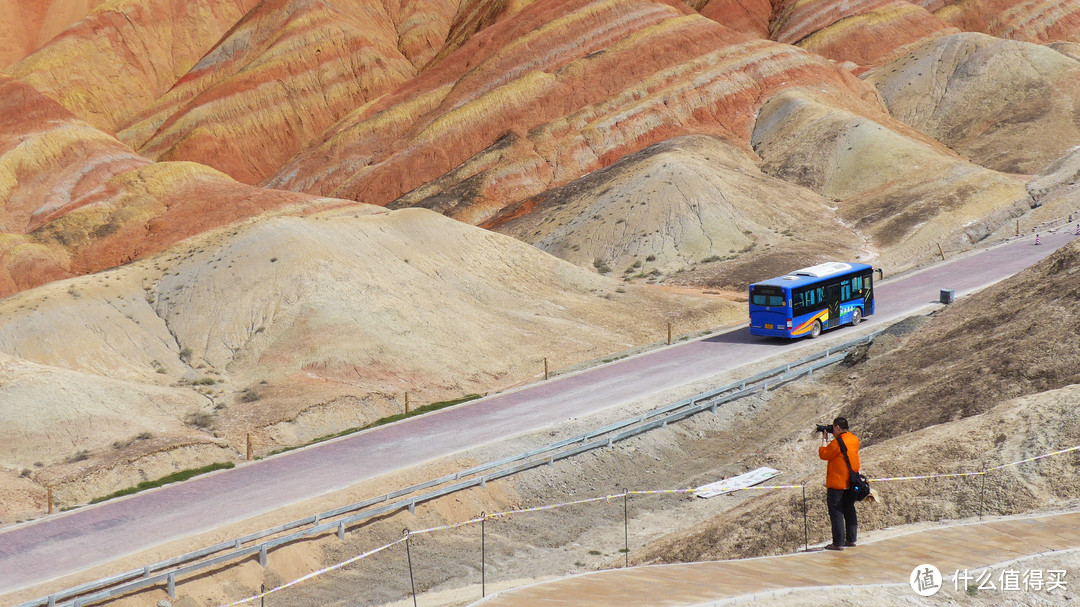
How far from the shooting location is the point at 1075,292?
28125 millimetres

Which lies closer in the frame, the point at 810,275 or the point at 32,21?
the point at 810,275

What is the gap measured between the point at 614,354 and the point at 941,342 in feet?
49.2

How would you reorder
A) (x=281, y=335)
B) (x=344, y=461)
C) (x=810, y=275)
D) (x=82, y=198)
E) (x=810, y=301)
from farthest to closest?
1. (x=82, y=198)
2. (x=281, y=335)
3. (x=810, y=275)
4. (x=810, y=301)
5. (x=344, y=461)

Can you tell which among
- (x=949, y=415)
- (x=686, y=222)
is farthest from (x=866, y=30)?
(x=949, y=415)

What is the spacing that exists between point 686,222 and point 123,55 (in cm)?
9905

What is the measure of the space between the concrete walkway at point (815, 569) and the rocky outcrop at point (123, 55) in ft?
415

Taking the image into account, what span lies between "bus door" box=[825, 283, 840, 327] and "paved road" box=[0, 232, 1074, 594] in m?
0.54

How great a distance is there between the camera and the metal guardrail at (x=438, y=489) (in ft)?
68.0

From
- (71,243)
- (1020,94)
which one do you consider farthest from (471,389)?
(1020,94)

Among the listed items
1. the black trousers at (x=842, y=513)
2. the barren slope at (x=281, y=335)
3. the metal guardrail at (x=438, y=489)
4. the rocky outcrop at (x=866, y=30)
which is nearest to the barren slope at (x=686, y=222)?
the barren slope at (x=281, y=335)

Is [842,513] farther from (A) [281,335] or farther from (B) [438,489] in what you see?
(A) [281,335]

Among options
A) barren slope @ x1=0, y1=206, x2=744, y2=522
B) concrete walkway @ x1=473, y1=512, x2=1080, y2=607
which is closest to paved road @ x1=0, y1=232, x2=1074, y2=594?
barren slope @ x1=0, y1=206, x2=744, y2=522

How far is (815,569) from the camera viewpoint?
48.1 ft

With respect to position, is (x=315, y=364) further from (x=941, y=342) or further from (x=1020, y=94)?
(x=1020, y=94)
